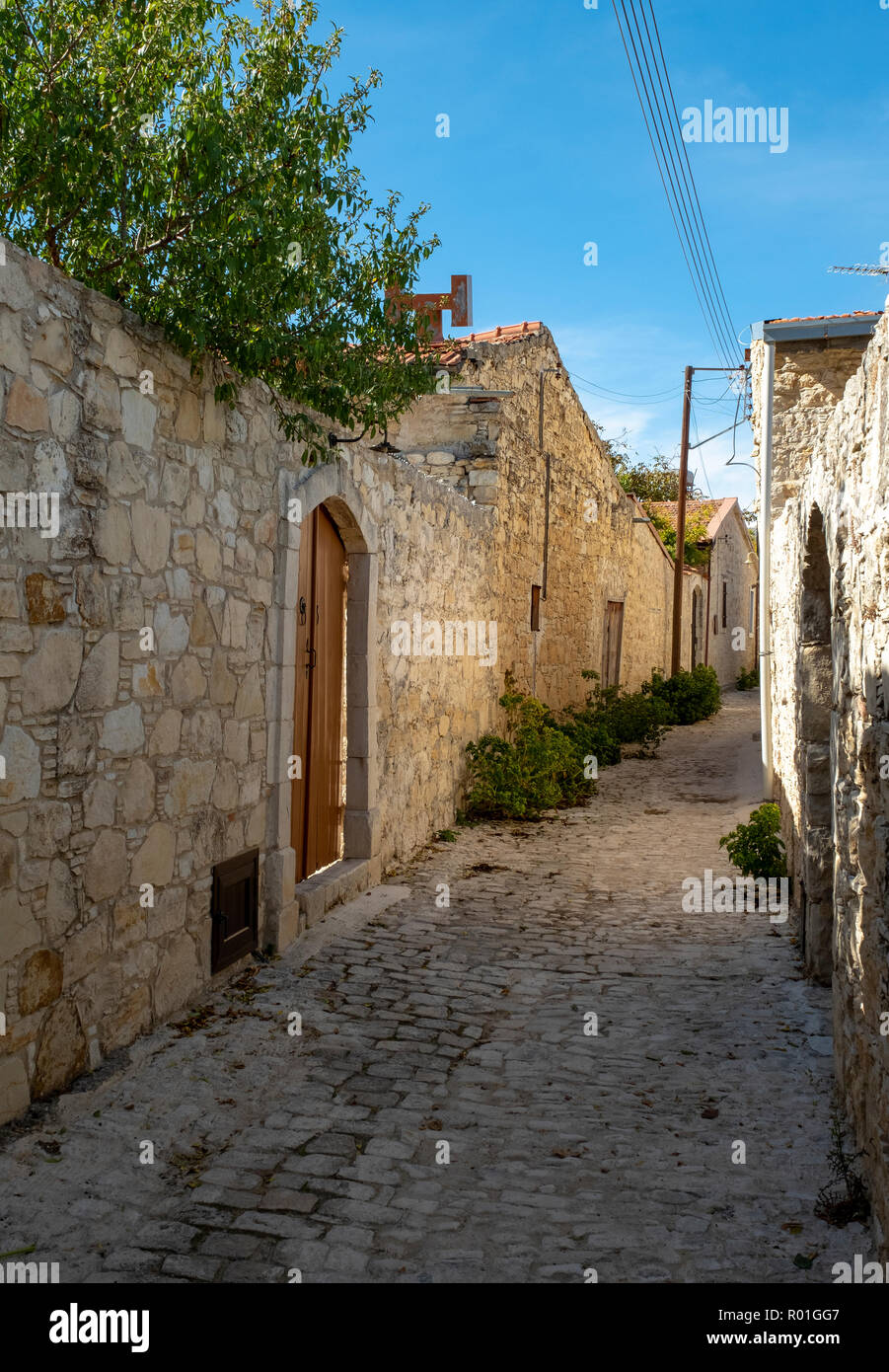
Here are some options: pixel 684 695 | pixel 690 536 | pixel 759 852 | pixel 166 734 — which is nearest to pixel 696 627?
pixel 690 536

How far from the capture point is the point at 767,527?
8.88 metres

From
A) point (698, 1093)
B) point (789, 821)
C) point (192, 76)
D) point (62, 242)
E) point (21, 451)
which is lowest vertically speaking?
point (698, 1093)

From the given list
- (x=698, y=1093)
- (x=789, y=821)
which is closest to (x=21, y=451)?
(x=698, y=1093)

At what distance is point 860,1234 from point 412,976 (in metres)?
2.58

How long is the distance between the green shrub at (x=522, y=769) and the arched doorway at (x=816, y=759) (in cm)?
389

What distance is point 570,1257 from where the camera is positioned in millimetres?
2586

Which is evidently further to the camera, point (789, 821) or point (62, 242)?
point (789, 821)

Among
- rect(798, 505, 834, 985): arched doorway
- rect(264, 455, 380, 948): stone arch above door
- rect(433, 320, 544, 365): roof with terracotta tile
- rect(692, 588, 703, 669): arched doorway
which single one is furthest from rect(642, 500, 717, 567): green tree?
rect(798, 505, 834, 985): arched doorway

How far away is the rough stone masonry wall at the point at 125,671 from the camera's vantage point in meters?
3.06

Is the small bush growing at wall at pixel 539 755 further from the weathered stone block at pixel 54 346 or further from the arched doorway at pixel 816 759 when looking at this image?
the weathered stone block at pixel 54 346

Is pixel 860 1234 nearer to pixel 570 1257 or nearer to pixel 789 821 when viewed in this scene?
pixel 570 1257

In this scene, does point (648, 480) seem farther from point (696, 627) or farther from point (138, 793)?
point (138, 793)

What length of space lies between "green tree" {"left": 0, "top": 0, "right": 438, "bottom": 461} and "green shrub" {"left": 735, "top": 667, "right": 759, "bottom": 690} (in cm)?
2383

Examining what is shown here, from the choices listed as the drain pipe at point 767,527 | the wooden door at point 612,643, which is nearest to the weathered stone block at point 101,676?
the drain pipe at point 767,527
